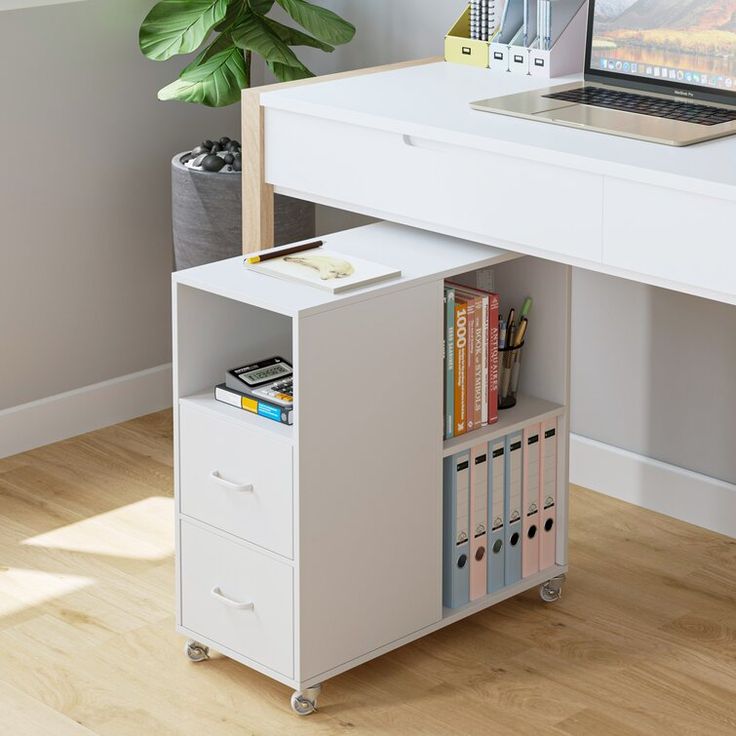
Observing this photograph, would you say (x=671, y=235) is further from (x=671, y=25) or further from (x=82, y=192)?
(x=82, y=192)

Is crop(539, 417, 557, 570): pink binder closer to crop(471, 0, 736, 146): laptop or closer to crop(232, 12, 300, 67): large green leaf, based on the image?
crop(471, 0, 736, 146): laptop

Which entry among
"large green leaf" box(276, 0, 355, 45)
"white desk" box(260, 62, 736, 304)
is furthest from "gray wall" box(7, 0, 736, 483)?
"white desk" box(260, 62, 736, 304)

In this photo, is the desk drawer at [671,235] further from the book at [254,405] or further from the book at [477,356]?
the book at [254,405]

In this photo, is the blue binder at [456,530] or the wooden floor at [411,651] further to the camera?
the blue binder at [456,530]

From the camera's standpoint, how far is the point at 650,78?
223cm

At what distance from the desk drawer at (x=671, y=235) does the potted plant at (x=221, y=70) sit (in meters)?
1.01

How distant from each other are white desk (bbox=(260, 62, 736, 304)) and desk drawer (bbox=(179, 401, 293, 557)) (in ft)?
1.47

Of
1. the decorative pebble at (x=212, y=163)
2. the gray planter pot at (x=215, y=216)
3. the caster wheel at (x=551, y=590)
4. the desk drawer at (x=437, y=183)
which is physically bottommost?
the caster wheel at (x=551, y=590)

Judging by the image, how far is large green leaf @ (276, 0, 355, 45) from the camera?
110 inches

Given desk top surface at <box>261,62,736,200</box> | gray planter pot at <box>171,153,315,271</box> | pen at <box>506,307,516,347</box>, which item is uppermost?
desk top surface at <box>261,62,736,200</box>

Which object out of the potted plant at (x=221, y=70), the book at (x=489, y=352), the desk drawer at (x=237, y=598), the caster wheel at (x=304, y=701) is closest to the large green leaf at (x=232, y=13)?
the potted plant at (x=221, y=70)

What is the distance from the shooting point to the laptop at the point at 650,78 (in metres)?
2.06

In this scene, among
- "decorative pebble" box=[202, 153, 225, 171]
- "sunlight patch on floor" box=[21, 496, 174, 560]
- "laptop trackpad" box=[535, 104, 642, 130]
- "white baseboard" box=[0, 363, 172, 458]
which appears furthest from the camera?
"white baseboard" box=[0, 363, 172, 458]

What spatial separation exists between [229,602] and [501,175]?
723mm
